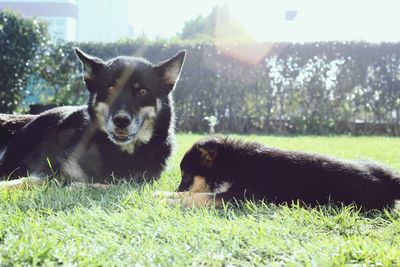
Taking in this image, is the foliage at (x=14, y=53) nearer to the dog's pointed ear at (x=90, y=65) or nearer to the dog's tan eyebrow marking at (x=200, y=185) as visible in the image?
the dog's pointed ear at (x=90, y=65)

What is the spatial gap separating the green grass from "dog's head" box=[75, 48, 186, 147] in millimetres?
791

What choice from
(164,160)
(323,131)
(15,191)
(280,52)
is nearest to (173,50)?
(280,52)

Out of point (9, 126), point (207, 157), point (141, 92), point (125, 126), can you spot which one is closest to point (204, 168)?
point (207, 157)

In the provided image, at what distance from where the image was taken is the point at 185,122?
1409cm

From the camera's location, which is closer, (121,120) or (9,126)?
(121,120)

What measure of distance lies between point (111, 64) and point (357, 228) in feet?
8.96

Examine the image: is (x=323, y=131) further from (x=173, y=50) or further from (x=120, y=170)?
(x=120, y=170)

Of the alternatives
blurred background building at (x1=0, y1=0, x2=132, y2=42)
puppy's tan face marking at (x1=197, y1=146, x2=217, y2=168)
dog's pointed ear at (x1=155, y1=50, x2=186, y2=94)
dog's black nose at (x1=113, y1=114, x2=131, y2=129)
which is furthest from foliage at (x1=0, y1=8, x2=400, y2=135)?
blurred background building at (x1=0, y1=0, x2=132, y2=42)

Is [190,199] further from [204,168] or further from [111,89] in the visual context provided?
[111,89]

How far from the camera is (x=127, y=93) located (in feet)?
13.8

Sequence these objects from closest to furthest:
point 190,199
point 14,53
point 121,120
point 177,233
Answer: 1. point 177,233
2. point 190,199
3. point 121,120
4. point 14,53

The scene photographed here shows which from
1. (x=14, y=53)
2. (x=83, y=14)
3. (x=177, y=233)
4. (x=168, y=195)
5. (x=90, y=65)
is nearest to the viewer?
(x=177, y=233)

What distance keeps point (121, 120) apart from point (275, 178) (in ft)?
4.79

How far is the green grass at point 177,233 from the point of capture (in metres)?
2.18
